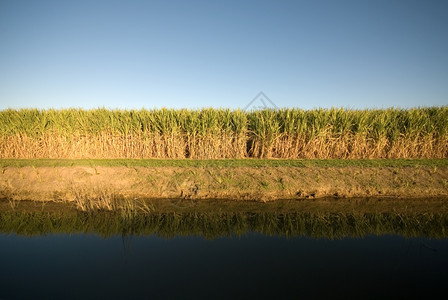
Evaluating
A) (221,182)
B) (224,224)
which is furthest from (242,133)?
(224,224)

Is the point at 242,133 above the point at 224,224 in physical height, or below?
above

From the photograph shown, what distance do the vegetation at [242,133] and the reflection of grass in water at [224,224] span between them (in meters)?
5.69

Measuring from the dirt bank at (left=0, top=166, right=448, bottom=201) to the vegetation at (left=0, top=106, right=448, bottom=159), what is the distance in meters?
2.86

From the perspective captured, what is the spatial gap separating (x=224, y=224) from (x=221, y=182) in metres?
2.54

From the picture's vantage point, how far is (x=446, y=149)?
13492 mm

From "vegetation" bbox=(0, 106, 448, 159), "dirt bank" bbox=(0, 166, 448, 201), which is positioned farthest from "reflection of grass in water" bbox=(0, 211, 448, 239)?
"vegetation" bbox=(0, 106, 448, 159)

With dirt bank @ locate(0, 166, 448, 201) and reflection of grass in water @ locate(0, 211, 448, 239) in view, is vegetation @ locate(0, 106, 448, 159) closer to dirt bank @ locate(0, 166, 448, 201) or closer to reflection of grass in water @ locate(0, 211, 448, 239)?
dirt bank @ locate(0, 166, 448, 201)

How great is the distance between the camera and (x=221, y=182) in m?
9.70

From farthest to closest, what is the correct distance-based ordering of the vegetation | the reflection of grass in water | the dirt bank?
the vegetation < the dirt bank < the reflection of grass in water

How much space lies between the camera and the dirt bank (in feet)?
30.6

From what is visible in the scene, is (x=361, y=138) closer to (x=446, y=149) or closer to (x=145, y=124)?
(x=446, y=149)

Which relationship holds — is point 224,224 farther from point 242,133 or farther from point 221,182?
point 242,133

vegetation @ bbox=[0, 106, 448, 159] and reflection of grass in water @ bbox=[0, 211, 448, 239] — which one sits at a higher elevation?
vegetation @ bbox=[0, 106, 448, 159]

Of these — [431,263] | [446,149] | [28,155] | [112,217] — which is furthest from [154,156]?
[446,149]
